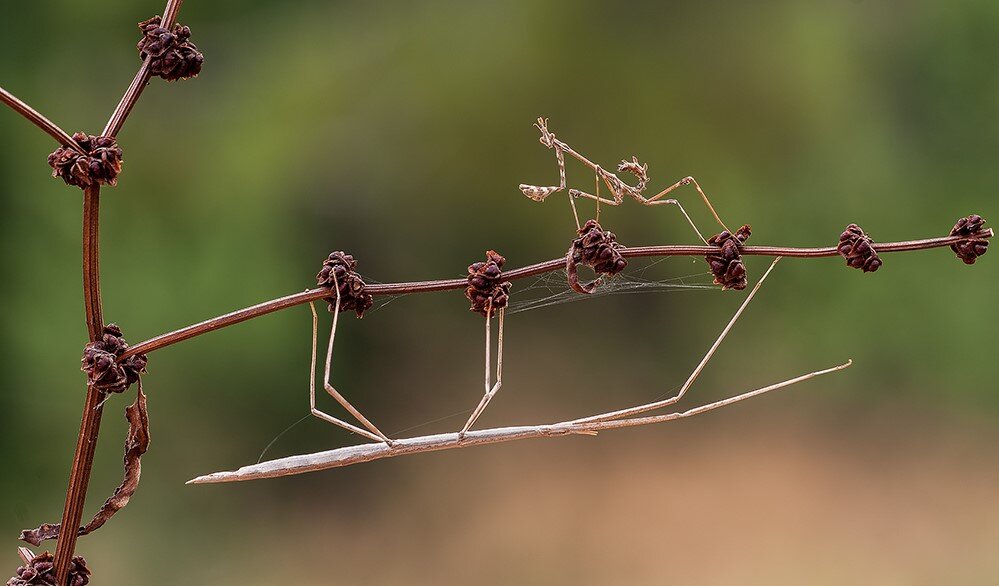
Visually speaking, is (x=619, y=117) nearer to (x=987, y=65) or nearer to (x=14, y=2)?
(x=987, y=65)

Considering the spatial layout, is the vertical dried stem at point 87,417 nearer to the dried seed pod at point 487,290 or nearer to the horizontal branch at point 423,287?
the horizontal branch at point 423,287

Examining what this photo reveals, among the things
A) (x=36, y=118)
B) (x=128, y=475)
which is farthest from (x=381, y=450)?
(x=36, y=118)

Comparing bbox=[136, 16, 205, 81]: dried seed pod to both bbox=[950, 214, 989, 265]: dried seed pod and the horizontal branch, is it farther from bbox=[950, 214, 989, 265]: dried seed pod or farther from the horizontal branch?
bbox=[950, 214, 989, 265]: dried seed pod

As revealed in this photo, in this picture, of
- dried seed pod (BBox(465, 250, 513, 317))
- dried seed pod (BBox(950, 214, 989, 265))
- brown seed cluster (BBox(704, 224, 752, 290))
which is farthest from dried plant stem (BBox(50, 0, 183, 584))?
dried seed pod (BBox(950, 214, 989, 265))

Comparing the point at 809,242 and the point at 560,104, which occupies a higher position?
the point at 560,104

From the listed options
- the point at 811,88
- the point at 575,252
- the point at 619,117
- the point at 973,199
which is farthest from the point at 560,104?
the point at 575,252

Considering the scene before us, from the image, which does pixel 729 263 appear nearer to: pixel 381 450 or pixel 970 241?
pixel 970 241

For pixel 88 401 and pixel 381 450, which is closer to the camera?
pixel 88 401

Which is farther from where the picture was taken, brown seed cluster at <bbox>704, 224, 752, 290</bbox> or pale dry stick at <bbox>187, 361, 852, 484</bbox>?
pale dry stick at <bbox>187, 361, 852, 484</bbox>
